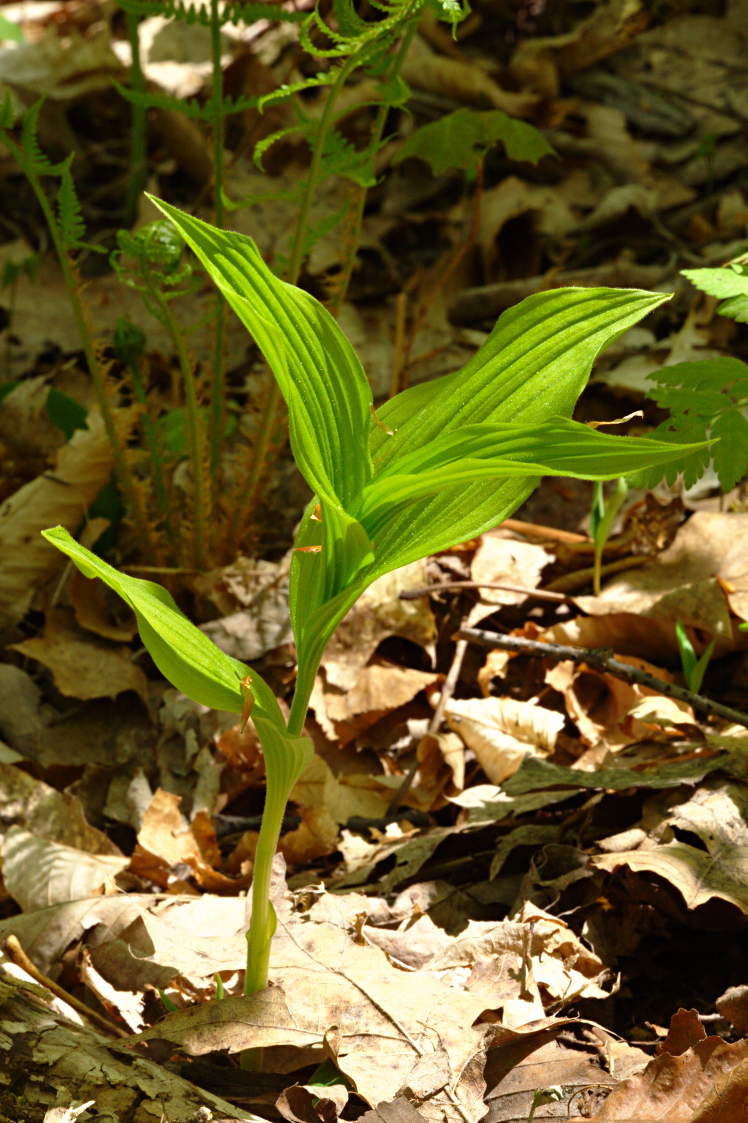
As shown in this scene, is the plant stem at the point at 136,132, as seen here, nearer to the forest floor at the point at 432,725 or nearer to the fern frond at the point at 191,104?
the forest floor at the point at 432,725

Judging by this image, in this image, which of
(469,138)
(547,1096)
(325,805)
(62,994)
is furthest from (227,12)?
(547,1096)

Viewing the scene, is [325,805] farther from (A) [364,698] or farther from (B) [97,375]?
(B) [97,375]

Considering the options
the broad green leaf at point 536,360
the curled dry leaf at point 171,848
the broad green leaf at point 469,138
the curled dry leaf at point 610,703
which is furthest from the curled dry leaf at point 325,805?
the broad green leaf at point 469,138

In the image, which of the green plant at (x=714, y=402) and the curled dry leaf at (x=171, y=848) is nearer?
the green plant at (x=714, y=402)

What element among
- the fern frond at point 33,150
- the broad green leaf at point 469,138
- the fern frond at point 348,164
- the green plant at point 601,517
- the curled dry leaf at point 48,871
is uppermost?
the fern frond at point 33,150

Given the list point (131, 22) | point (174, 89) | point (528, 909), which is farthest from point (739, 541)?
point (174, 89)

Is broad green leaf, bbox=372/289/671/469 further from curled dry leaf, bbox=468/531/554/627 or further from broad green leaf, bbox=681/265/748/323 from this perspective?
curled dry leaf, bbox=468/531/554/627

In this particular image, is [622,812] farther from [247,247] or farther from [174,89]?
[174,89]
